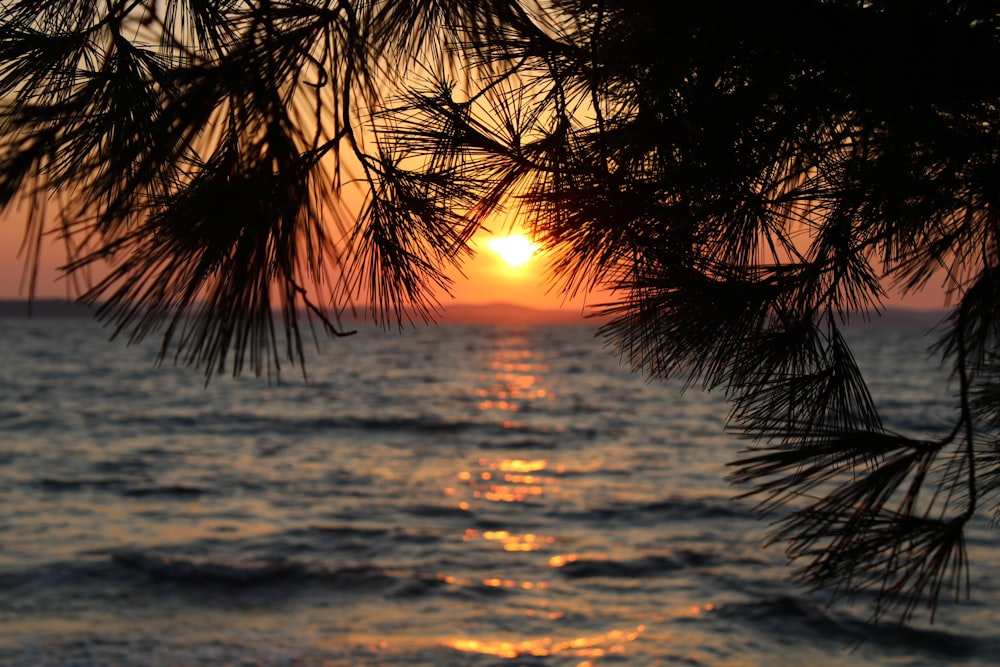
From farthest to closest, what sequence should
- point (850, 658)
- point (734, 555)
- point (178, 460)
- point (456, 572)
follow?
point (178, 460)
point (734, 555)
point (456, 572)
point (850, 658)

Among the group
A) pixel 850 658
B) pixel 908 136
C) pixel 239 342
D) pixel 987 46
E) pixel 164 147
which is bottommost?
pixel 850 658

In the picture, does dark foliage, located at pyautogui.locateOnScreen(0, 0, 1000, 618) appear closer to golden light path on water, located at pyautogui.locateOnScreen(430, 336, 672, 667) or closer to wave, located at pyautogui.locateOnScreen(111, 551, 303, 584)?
golden light path on water, located at pyautogui.locateOnScreen(430, 336, 672, 667)

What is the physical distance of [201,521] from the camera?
8969mm

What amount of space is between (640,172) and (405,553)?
6822mm

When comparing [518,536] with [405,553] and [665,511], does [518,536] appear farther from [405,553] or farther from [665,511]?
[665,511]

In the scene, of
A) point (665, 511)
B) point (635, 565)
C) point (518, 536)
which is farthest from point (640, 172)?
point (665, 511)

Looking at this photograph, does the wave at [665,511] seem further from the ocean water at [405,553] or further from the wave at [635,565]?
the wave at [635,565]

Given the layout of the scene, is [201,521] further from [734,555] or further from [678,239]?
[678,239]

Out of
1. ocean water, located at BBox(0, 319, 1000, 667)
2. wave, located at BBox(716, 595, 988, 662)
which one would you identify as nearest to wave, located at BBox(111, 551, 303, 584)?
ocean water, located at BBox(0, 319, 1000, 667)

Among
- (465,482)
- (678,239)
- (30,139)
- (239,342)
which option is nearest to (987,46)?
(678,239)

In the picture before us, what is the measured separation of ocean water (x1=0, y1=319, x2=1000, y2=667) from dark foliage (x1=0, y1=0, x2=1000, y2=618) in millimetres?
4414

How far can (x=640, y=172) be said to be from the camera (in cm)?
165

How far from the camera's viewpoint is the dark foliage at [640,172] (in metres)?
1.41

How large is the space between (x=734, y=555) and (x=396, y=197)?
280 inches
